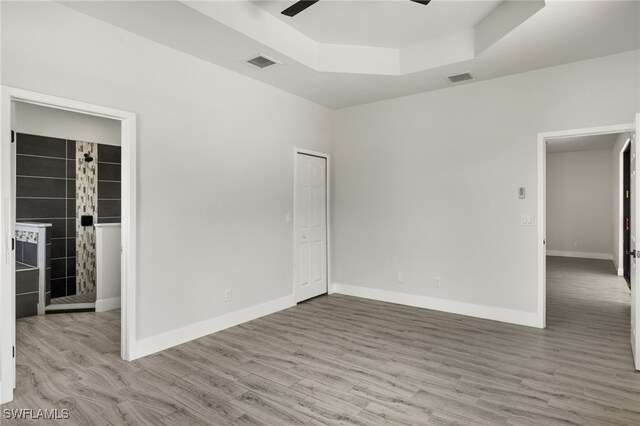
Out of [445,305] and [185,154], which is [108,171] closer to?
[185,154]

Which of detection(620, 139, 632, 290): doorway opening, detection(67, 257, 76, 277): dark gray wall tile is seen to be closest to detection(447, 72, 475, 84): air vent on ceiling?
detection(620, 139, 632, 290): doorway opening

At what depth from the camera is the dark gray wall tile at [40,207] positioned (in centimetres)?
530

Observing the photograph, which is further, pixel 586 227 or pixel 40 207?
pixel 586 227

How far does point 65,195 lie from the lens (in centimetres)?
562

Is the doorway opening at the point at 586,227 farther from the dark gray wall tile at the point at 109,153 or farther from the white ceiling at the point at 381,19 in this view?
the dark gray wall tile at the point at 109,153

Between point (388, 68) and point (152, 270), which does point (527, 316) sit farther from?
point (152, 270)

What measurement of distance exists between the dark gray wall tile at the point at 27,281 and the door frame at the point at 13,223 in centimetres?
227

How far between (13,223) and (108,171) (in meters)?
3.45

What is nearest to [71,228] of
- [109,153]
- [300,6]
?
[109,153]

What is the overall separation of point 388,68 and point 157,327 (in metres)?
3.70

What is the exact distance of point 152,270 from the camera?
3539mm

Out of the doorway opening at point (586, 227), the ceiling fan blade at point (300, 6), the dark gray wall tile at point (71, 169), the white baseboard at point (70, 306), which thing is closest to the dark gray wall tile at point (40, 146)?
the dark gray wall tile at point (71, 169)

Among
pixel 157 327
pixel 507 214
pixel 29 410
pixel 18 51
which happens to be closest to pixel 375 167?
pixel 507 214

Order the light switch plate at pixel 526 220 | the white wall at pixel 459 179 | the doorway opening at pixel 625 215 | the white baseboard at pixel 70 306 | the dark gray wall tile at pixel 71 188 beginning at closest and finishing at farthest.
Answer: the white wall at pixel 459 179, the light switch plate at pixel 526 220, the white baseboard at pixel 70 306, the dark gray wall tile at pixel 71 188, the doorway opening at pixel 625 215
